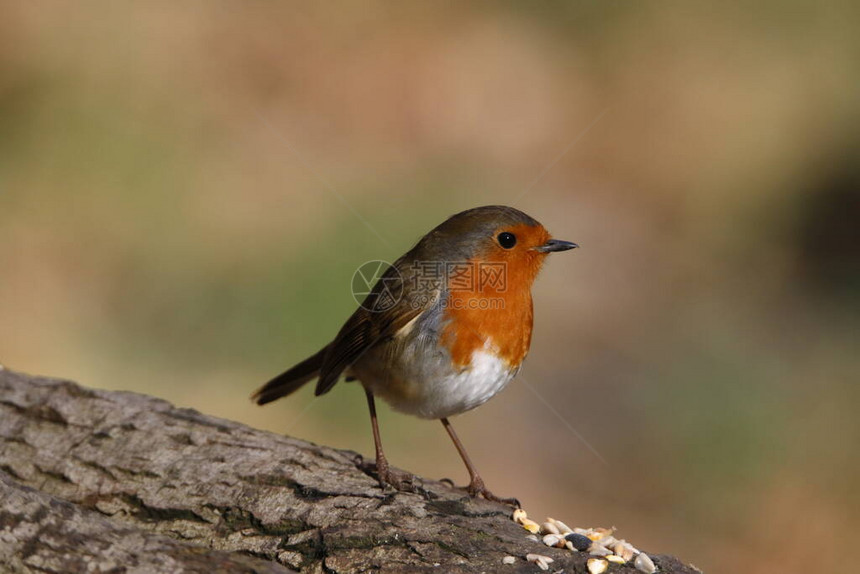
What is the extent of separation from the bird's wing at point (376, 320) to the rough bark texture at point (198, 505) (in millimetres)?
368

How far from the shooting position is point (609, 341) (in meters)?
7.23

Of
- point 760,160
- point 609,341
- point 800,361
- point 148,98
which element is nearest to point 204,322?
point 148,98

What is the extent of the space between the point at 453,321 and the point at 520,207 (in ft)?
16.3

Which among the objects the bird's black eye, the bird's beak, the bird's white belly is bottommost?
the bird's white belly

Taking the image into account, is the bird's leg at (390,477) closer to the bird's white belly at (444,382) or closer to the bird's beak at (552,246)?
the bird's white belly at (444,382)

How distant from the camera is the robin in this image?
319 centimetres

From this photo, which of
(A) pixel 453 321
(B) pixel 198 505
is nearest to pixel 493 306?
(A) pixel 453 321

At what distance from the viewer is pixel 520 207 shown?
803 cm

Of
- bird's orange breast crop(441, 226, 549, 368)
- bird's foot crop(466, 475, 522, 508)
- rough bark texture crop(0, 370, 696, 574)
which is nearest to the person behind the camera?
rough bark texture crop(0, 370, 696, 574)

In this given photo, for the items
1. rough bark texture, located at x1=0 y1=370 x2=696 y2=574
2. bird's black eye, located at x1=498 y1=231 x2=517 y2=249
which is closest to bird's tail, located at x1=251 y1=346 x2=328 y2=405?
rough bark texture, located at x1=0 y1=370 x2=696 y2=574

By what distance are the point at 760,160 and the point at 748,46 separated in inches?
51.0

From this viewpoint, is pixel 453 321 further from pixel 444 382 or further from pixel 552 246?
pixel 552 246

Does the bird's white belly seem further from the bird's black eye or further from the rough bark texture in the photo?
the bird's black eye

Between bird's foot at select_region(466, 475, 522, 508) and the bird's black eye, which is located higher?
the bird's black eye
